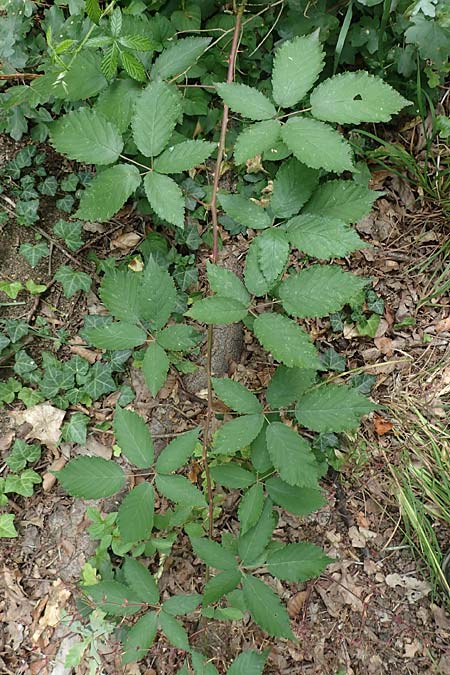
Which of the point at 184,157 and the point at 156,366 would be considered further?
the point at 156,366

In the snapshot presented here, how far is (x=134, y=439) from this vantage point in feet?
5.32

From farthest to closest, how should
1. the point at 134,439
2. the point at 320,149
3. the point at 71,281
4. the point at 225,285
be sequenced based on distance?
1. the point at 71,281
2. the point at 134,439
3. the point at 225,285
4. the point at 320,149

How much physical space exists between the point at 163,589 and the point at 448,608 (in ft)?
3.91

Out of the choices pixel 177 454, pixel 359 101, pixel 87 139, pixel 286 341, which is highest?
pixel 359 101

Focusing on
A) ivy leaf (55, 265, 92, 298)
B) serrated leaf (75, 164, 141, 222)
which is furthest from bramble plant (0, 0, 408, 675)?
ivy leaf (55, 265, 92, 298)

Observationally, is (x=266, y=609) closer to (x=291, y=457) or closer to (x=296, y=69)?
(x=291, y=457)

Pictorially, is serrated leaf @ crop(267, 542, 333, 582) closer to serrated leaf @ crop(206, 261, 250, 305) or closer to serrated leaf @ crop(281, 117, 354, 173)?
serrated leaf @ crop(206, 261, 250, 305)

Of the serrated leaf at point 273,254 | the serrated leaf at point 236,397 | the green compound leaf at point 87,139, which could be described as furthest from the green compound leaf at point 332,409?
the green compound leaf at point 87,139

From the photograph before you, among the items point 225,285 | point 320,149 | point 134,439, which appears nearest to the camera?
point 320,149

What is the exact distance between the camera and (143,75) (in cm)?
155

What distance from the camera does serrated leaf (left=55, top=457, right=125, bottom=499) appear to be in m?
1.58

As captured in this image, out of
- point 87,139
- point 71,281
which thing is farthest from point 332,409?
point 71,281

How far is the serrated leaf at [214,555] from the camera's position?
5.35ft

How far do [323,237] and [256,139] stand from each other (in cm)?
32
